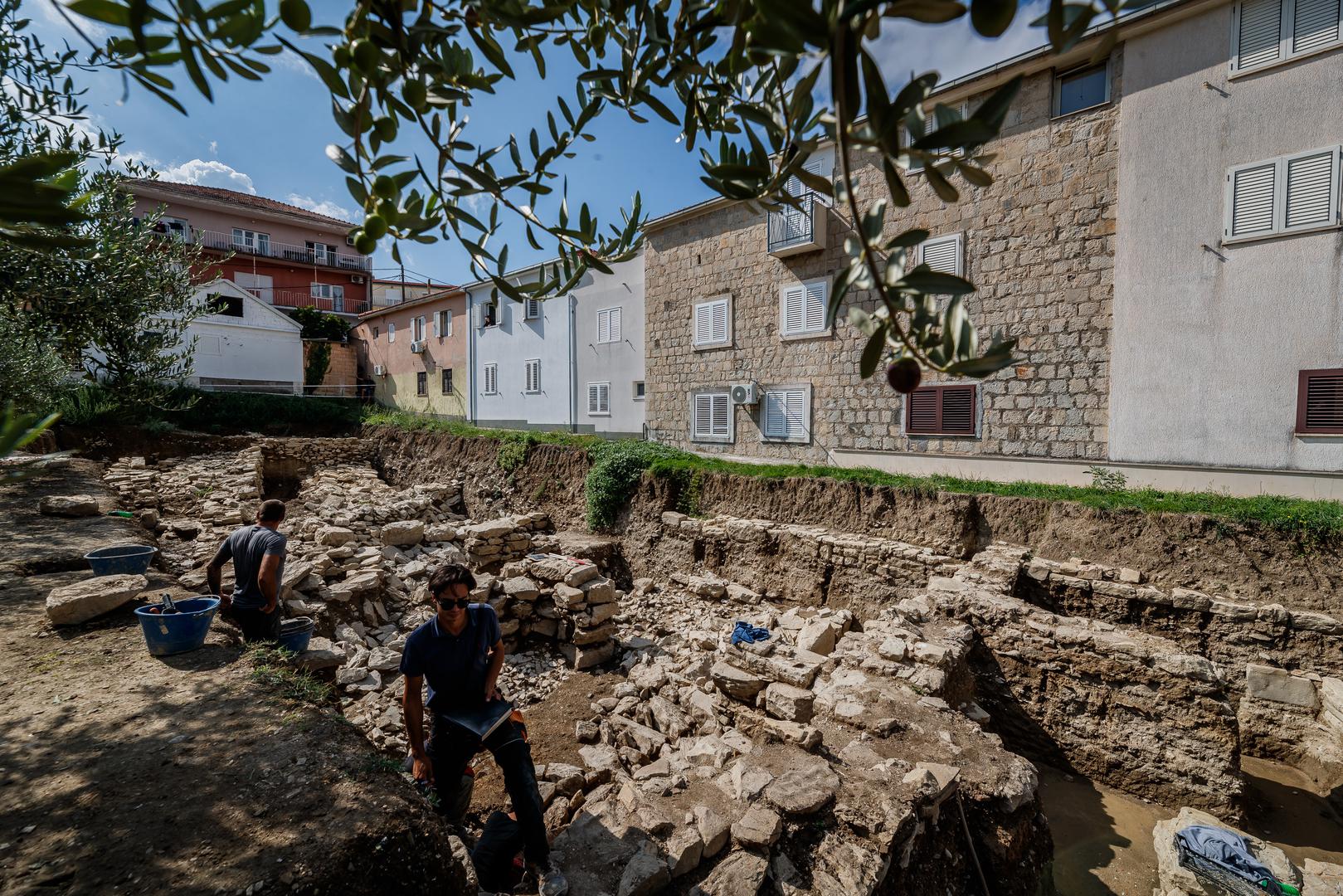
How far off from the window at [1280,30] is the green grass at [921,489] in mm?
5923

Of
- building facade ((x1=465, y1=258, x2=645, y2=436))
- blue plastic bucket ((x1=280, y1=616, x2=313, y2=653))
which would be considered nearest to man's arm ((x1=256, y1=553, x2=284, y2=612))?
blue plastic bucket ((x1=280, y1=616, x2=313, y2=653))

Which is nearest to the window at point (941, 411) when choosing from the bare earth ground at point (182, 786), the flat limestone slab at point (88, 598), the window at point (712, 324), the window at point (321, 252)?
the window at point (712, 324)

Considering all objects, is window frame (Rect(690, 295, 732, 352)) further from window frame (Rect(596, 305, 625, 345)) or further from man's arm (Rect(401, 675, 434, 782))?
man's arm (Rect(401, 675, 434, 782))

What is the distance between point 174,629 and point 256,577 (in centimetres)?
87

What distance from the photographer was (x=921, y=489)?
877 cm

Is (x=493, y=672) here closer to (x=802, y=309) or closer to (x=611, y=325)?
(x=802, y=309)

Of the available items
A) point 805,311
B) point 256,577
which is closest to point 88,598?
point 256,577

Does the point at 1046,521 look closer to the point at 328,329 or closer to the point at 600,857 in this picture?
the point at 600,857

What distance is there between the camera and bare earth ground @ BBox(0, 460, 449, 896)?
225 centimetres

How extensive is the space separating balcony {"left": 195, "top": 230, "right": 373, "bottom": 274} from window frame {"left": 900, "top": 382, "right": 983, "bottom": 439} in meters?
28.4

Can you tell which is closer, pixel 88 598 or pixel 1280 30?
pixel 88 598

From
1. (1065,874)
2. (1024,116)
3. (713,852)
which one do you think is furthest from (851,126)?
(1024,116)

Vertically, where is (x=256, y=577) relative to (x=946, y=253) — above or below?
below

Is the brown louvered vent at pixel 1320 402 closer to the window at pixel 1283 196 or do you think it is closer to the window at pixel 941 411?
the window at pixel 1283 196
